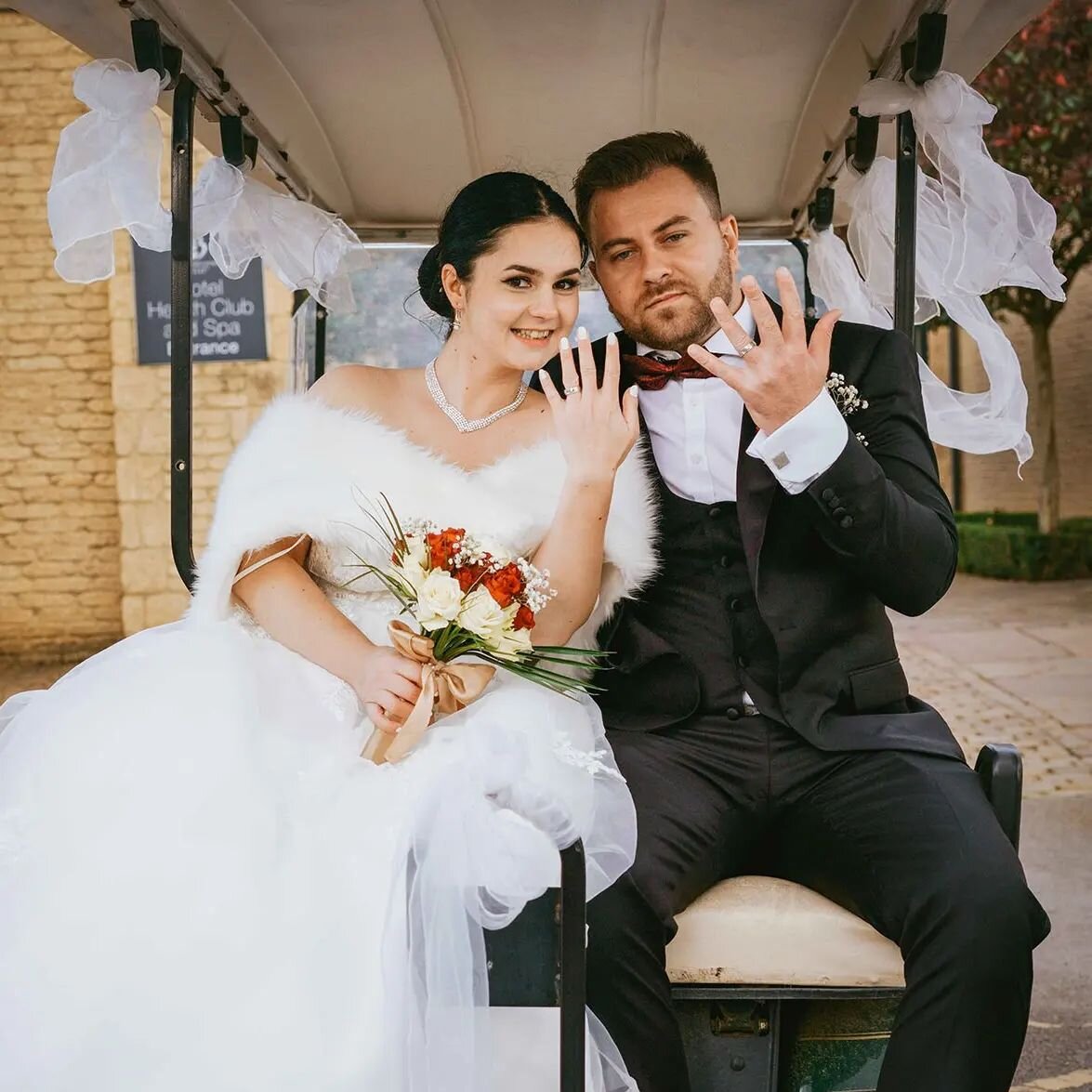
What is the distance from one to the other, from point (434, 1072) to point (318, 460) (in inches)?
46.2

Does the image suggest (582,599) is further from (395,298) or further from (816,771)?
(395,298)

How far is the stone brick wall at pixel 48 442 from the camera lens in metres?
8.52

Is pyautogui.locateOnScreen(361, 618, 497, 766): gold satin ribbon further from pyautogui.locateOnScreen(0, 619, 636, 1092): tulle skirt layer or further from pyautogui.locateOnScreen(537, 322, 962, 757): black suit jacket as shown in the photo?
pyautogui.locateOnScreen(537, 322, 962, 757): black suit jacket

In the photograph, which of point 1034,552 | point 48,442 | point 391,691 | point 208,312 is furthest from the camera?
point 1034,552

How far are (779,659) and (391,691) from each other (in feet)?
2.40

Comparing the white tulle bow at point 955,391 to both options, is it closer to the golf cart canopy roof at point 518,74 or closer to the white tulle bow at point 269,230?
the golf cart canopy roof at point 518,74

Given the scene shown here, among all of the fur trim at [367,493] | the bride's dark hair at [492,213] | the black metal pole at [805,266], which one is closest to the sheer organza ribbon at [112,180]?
the fur trim at [367,493]

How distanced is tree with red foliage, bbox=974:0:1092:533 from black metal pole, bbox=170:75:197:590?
948 cm

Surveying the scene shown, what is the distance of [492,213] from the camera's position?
8.08 feet

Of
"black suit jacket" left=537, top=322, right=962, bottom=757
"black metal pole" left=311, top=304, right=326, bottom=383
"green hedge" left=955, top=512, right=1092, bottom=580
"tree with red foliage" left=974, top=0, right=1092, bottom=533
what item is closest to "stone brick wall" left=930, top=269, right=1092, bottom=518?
"green hedge" left=955, top=512, right=1092, bottom=580

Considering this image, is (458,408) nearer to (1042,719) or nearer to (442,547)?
(442,547)

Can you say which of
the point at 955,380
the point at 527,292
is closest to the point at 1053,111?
the point at 955,380

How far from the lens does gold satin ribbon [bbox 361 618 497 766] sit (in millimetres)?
1990

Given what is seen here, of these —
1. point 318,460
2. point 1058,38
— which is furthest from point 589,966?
point 1058,38
